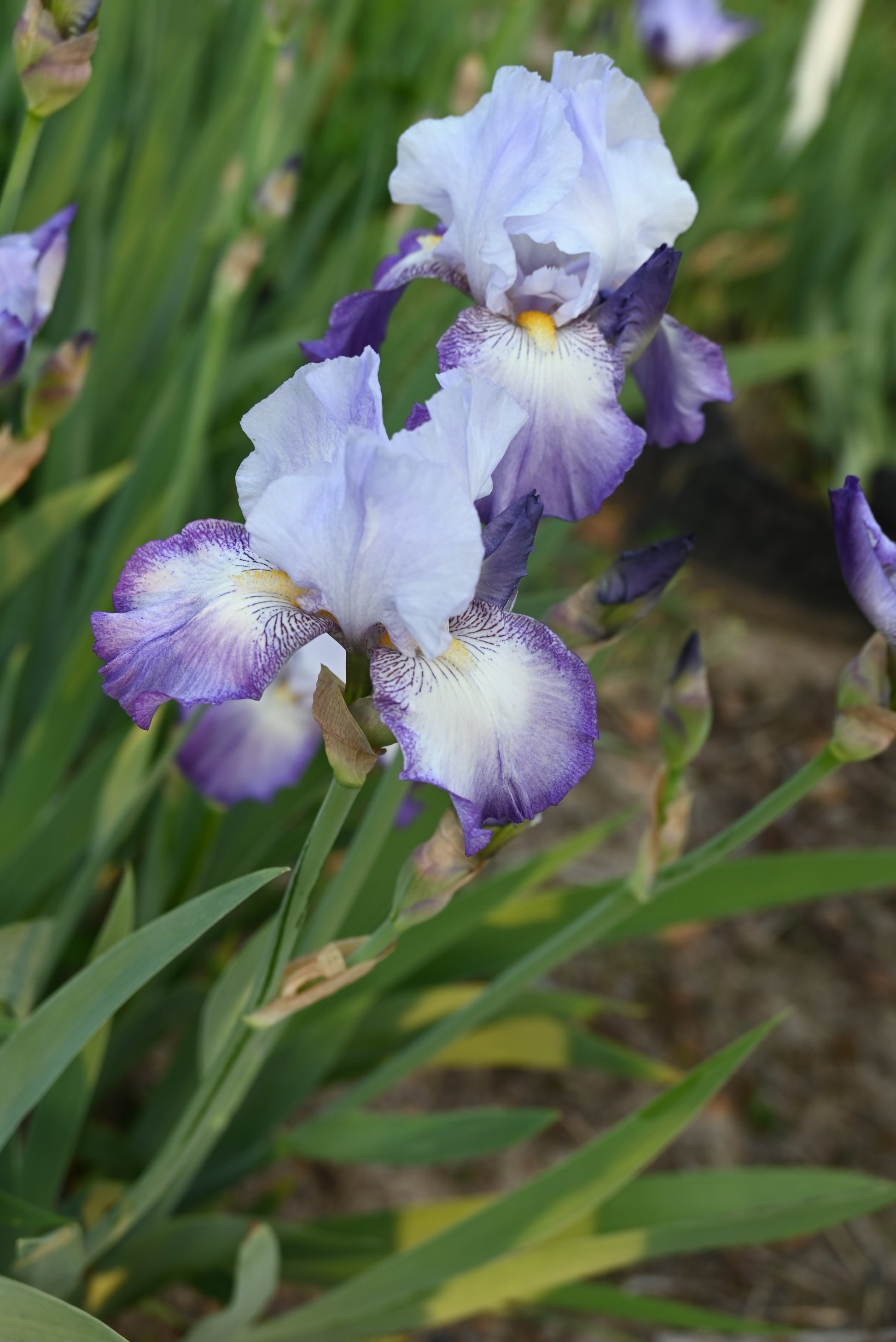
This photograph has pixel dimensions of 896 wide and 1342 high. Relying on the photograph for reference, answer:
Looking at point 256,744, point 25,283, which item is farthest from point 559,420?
point 256,744

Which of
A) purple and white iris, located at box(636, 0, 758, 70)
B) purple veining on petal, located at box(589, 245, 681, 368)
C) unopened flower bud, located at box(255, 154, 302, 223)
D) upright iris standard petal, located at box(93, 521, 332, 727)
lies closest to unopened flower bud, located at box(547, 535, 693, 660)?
purple veining on petal, located at box(589, 245, 681, 368)

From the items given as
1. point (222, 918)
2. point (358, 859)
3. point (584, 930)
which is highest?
point (358, 859)

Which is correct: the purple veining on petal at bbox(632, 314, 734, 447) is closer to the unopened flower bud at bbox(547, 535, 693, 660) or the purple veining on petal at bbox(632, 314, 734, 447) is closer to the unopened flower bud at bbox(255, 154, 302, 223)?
the unopened flower bud at bbox(547, 535, 693, 660)

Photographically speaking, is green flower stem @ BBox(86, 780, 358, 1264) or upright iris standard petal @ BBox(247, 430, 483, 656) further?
green flower stem @ BBox(86, 780, 358, 1264)

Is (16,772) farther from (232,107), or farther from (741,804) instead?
(741,804)

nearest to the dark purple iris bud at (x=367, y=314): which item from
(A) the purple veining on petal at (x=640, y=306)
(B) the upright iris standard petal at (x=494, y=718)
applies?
(A) the purple veining on petal at (x=640, y=306)

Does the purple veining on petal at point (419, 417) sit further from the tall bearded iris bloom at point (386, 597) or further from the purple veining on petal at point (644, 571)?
the purple veining on petal at point (644, 571)

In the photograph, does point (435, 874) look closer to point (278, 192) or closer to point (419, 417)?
point (419, 417)
